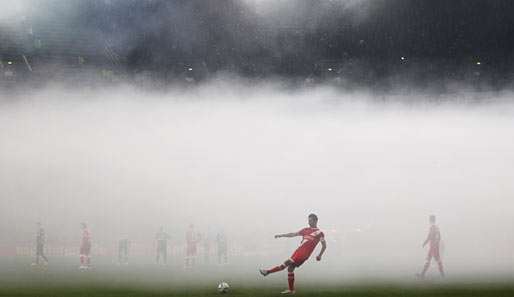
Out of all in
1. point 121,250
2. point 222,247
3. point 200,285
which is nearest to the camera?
point 200,285

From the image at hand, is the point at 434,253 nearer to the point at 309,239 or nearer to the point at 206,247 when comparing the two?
the point at 309,239

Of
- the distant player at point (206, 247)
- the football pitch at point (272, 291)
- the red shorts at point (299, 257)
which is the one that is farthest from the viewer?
the distant player at point (206, 247)

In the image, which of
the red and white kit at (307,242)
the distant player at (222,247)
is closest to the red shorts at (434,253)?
the red and white kit at (307,242)

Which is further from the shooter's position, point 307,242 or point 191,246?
point 191,246

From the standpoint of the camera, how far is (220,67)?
30.6 meters

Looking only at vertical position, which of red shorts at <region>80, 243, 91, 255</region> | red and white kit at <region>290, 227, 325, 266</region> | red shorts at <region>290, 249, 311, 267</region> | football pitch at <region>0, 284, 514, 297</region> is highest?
red shorts at <region>80, 243, 91, 255</region>

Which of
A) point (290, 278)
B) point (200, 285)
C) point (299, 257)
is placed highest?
point (299, 257)

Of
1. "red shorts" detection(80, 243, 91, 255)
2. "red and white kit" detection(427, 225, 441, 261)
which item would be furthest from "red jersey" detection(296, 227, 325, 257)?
"red shorts" detection(80, 243, 91, 255)

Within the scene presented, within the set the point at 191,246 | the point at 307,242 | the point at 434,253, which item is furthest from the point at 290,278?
the point at 191,246

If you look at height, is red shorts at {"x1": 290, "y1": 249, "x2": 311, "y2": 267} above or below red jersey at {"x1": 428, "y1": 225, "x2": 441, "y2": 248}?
below

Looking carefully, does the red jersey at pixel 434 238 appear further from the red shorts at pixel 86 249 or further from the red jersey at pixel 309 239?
the red shorts at pixel 86 249

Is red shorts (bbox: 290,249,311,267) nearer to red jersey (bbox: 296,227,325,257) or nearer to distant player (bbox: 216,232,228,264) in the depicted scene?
red jersey (bbox: 296,227,325,257)

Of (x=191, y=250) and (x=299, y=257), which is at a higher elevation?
(x=191, y=250)

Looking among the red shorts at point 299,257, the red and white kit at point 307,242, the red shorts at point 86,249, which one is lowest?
the red shorts at point 299,257
